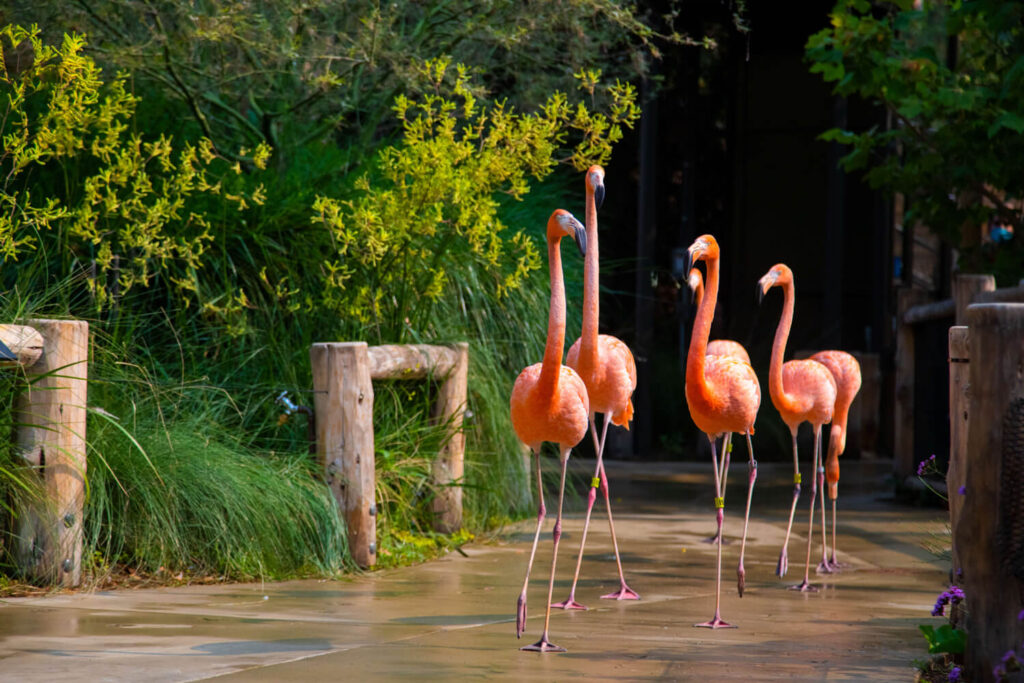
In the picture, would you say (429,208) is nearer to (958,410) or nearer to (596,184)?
(596,184)

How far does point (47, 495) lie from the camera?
5676mm

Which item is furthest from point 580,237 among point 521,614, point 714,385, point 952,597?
point 952,597

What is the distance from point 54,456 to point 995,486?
13.0ft

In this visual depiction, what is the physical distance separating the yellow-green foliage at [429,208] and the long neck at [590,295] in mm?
1761

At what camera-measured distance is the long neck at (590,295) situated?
5324 millimetres

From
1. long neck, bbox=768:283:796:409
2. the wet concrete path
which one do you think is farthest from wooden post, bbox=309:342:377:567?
long neck, bbox=768:283:796:409

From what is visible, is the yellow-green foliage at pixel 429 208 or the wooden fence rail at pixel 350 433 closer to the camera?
the wooden fence rail at pixel 350 433

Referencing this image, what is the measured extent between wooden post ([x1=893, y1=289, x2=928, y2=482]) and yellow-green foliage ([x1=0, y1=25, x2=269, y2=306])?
5672mm

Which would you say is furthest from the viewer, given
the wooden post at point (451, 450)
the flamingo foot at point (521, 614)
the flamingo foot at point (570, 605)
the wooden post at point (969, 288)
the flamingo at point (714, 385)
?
the wooden post at point (969, 288)

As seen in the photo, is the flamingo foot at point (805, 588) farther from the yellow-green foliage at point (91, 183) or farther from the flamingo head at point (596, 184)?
the yellow-green foliage at point (91, 183)

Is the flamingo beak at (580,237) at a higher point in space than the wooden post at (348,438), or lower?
higher

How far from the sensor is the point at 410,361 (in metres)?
7.24

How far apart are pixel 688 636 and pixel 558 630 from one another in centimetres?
54

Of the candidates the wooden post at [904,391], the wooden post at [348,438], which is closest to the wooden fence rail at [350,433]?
the wooden post at [348,438]
